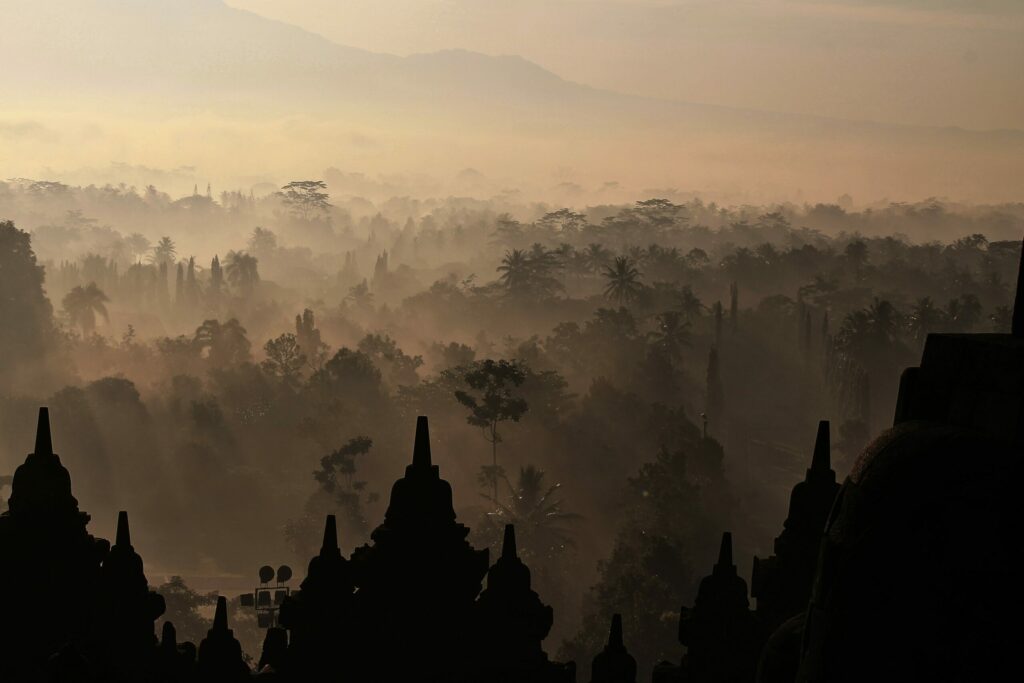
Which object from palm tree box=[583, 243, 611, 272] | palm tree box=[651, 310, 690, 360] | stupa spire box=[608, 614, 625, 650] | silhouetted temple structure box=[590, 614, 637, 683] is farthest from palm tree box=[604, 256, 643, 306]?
silhouetted temple structure box=[590, 614, 637, 683]

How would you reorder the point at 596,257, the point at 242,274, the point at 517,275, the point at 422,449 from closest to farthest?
the point at 422,449, the point at 517,275, the point at 596,257, the point at 242,274

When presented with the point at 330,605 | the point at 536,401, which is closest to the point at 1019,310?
the point at 330,605

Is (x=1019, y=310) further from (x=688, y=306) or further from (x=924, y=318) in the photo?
(x=688, y=306)

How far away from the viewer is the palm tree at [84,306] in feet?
505

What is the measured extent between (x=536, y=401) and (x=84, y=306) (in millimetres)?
71248

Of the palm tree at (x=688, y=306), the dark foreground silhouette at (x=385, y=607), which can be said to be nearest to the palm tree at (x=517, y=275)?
the palm tree at (x=688, y=306)

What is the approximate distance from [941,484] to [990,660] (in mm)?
873

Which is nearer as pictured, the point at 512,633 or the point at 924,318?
the point at 512,633

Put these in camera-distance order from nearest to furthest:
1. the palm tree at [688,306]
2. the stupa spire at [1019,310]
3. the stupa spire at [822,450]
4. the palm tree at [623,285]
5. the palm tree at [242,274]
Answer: the stupa spire at [1019,310] < the stupa spire at [822,450] < the palm tree at [688,306] < the palm tree at [623,285] < the palm tree at [242,274]

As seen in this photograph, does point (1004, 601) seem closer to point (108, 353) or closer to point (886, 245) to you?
point (108, 353)

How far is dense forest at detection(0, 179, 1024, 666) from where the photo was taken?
102m

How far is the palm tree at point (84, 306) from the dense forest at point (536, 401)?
15.5 inches

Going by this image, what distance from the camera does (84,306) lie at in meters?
155

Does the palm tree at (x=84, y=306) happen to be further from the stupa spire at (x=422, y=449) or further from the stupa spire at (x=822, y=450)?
the stupa spire at (x=822, y=450)
